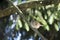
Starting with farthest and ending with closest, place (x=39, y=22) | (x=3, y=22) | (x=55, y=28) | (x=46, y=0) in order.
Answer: (x=3, y=22) → (x=55, y=28) → (x=39, y=22) → (x=46, y=0)

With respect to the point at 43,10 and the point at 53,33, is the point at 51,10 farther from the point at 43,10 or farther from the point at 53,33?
the point at 53,33

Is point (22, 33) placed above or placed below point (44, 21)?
above

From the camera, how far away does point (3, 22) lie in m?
2.30

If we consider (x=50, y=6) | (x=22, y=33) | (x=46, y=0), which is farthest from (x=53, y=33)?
(x=46, y=0)

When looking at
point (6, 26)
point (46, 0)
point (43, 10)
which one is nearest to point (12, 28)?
point (6, 26)

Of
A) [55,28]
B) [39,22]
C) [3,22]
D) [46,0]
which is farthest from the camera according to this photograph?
[3,22]

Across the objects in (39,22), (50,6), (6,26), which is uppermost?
(6,26)

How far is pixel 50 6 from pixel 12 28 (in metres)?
0.61

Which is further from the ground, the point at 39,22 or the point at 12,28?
the point at 12,28

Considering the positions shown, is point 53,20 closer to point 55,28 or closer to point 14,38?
point 55,28

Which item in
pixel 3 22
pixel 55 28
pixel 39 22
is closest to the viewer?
pixel 39 22

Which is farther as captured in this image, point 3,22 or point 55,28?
point 3,22

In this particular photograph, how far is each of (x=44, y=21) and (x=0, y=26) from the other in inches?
25.9

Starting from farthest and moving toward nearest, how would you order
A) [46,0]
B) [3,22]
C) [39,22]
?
[3,22] < [39,22] < [46,0]
